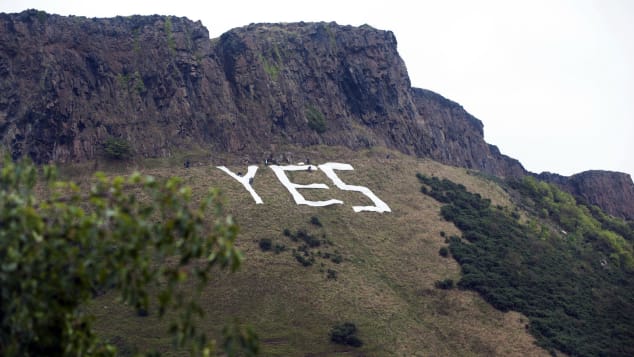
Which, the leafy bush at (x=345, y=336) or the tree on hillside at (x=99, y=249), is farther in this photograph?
the leafy bush at (x=345, y=336)

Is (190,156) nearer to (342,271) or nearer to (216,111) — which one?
(216,111)

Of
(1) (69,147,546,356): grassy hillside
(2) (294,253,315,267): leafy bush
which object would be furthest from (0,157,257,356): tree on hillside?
(2) (294,253,315,267): leafy bush

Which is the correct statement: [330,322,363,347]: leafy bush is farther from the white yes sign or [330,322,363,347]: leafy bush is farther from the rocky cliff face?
the rocky cliff face

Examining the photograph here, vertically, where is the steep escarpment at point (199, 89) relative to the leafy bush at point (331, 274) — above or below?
above

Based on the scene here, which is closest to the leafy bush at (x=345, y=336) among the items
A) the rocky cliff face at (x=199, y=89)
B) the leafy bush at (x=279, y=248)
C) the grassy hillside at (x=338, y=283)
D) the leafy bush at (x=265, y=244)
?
the grassy hillside at (x=338, y=283)

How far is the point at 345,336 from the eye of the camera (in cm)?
5525

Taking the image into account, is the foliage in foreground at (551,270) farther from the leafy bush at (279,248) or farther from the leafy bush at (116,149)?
the leafy bush at (116,149)

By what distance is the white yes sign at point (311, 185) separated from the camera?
7725 cm

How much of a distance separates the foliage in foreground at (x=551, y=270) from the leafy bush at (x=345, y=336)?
53.3 ft

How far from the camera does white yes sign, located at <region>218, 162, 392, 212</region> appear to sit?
7725 cm

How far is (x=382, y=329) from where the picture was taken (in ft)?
190

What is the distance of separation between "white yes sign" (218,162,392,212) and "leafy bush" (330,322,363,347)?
21571 millimetres

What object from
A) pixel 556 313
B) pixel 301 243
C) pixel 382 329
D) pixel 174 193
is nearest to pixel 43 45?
pixel 301 243

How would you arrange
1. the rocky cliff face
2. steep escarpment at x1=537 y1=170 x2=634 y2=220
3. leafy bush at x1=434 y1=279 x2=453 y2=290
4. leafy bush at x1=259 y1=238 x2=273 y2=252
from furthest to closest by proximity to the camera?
steep escarpment at x1=537 y1=170 x2=634 y2=220, the rocky cliff face, leafy bush at x1=434 y1=279 x2=453 y2=290, leafy bush at x1=259 y1=238 x2=273 y2=252
